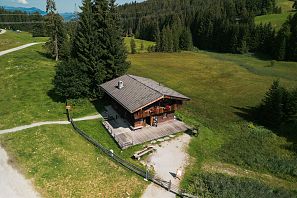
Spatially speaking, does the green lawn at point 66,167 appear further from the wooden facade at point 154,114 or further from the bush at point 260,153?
the bush at point 260,153

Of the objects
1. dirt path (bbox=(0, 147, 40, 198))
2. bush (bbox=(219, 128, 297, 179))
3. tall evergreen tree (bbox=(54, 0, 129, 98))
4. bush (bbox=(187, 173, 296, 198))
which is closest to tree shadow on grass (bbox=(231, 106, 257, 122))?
bush (bbox=(219, 128, 297, 179))

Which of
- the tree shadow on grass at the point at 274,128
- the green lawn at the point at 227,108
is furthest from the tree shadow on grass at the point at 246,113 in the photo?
the green lawn at the point at 227,108

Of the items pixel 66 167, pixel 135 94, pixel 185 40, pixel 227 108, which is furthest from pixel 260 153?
pixel 185 40

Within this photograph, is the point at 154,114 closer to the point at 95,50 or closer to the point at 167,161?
the point at 167,161

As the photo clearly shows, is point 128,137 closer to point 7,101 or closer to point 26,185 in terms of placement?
point 26,185

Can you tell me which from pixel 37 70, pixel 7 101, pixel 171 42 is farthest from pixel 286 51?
pixel 7 101

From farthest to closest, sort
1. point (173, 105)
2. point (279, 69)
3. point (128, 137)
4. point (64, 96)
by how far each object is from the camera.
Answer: point (279, 69)
point (64, 96)
point (173, 105)
point (128, 137)
